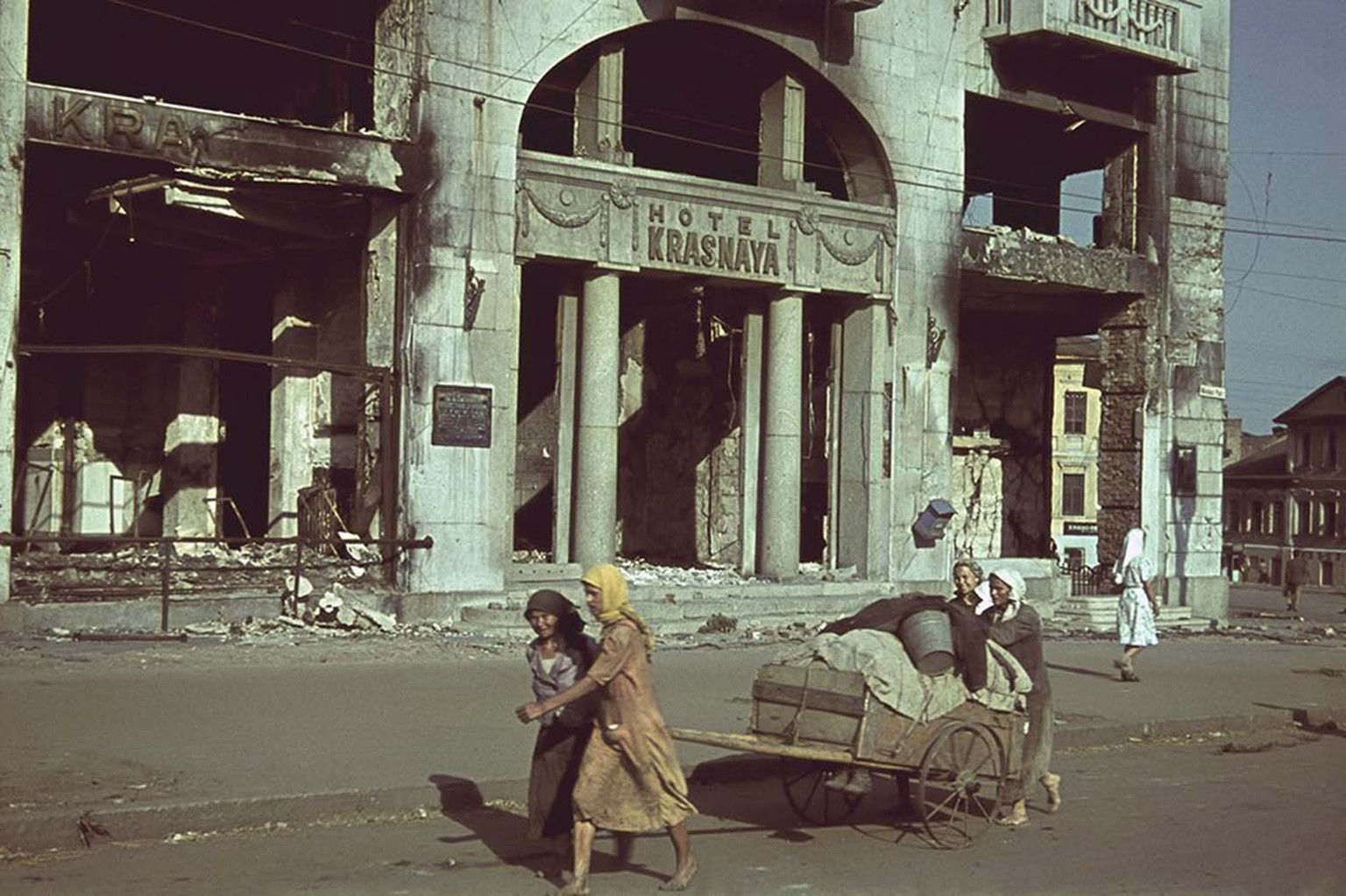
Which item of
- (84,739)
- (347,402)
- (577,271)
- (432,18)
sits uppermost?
(432,18)

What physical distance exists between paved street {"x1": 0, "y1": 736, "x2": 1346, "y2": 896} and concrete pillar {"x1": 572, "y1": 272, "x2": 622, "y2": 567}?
37.4ft

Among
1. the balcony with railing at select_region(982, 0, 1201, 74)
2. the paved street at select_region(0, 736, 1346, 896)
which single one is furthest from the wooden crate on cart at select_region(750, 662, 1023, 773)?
the balcony with railing at select_region(982, 0, 1201, 74)

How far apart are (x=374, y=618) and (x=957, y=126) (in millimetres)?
12124

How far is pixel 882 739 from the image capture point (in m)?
10.1

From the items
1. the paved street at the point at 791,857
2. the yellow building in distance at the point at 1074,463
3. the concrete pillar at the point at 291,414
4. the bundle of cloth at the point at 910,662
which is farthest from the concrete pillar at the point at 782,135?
the yellow building in distance at the point at 1074,463

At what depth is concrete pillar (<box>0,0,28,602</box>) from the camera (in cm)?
1889

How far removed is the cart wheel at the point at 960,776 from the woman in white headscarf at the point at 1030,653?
66cm

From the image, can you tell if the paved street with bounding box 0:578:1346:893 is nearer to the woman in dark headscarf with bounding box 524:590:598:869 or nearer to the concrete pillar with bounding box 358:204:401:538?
the woman in dark headscarf with bounding box 524:590:598:869

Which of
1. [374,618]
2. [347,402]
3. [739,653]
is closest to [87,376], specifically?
[347,402]

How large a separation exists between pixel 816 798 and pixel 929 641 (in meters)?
1.78

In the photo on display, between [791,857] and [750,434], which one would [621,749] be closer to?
[791,857]

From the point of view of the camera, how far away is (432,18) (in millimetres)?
21703

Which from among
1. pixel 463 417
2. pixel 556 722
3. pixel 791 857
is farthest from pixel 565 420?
pixel 556 722

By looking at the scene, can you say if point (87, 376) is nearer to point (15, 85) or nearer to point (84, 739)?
point (15, 85)
